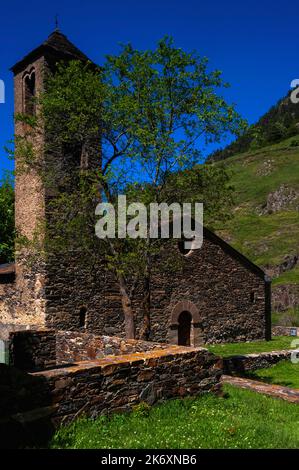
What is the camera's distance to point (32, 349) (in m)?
11.2

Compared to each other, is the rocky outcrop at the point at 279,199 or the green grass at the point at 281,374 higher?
the rocky outcrop at the point at 279,199

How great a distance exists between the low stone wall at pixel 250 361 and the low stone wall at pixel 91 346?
189 inches

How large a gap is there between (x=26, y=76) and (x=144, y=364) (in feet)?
44.6

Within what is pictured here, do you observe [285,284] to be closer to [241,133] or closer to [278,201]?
[241,133]

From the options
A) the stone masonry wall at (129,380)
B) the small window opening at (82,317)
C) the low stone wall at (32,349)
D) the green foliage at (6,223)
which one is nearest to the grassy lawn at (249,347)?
the small window opening at (82,317)

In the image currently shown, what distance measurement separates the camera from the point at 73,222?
1207 centimetres

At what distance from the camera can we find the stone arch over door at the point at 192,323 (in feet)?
61.3

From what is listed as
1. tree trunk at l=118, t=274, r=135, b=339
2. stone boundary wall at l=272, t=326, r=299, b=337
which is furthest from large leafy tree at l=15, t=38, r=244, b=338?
stone boundary wall at l=272, t=326, r=299, b=337

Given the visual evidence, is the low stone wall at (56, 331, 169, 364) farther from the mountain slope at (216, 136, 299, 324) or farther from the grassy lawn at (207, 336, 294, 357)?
the grassy lawn at (207, 336, 294, 357)

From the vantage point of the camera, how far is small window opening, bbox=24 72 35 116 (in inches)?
661

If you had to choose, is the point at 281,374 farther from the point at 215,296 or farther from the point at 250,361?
the point at 215,296

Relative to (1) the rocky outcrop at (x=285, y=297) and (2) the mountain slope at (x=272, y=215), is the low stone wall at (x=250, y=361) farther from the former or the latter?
(1) the rocky outcrop at (x=285, y=297)

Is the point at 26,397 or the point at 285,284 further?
the point at 285,284
